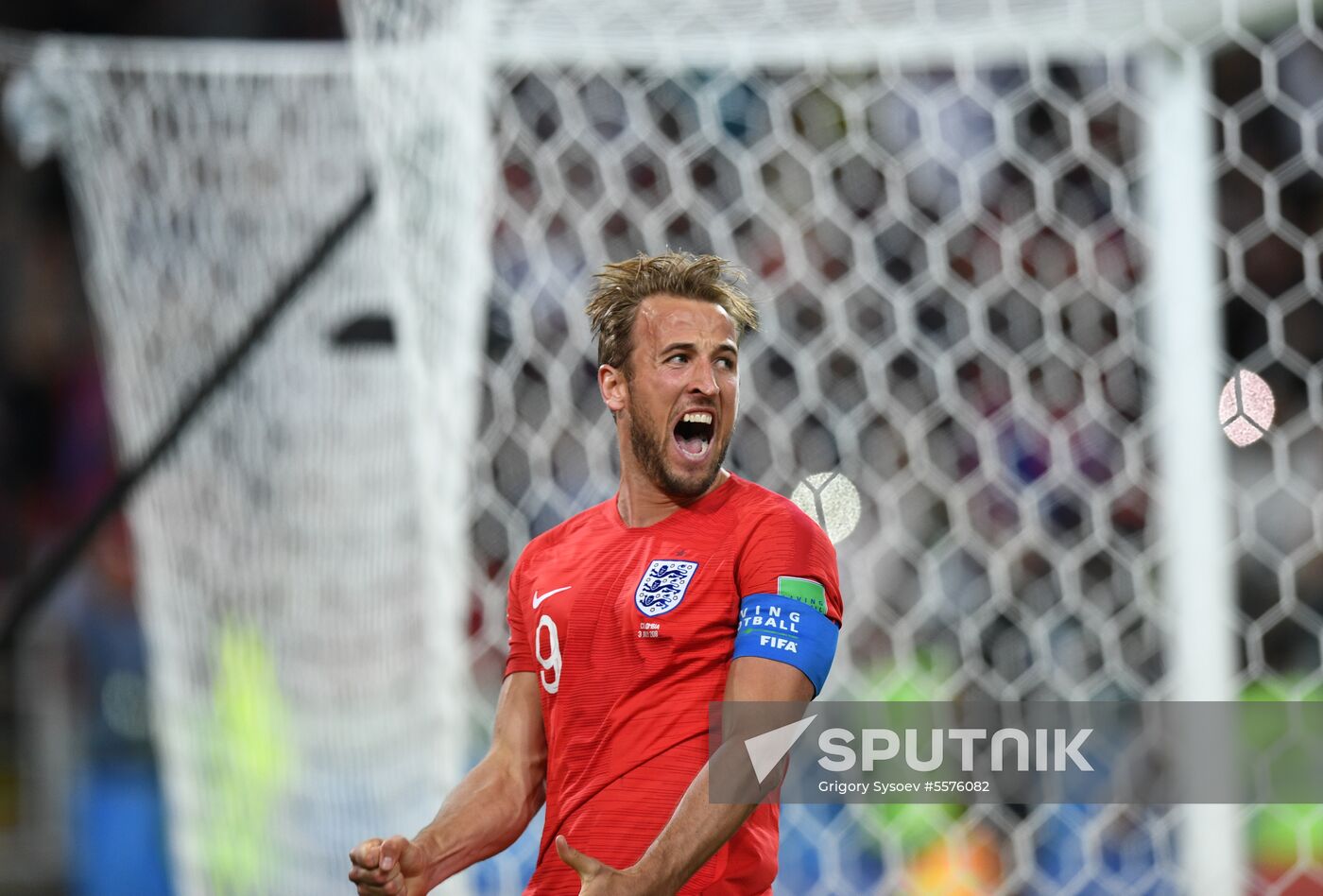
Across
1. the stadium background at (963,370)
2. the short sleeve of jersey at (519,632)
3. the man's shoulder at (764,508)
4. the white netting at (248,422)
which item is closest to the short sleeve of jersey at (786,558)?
the man's shoulder at (764,508)

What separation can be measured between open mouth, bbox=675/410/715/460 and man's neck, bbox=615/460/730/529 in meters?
0.05

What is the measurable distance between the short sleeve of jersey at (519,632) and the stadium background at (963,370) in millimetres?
1447

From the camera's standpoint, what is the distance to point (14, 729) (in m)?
5.41

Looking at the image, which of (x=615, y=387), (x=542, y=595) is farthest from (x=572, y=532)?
(x=615, y=387)

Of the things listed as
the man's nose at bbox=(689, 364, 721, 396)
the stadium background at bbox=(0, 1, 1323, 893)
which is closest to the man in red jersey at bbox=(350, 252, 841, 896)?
the man's nose at bbox=(689, 364, 721, 396)

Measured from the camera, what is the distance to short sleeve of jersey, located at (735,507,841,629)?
62.8 inches

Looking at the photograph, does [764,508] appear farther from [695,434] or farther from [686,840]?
[686,840]

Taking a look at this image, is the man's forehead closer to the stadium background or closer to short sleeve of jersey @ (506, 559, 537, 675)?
short sleeve of jersey @ (506, 559, 537, 675)

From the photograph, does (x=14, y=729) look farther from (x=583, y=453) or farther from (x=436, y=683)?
(x=436, y=683)

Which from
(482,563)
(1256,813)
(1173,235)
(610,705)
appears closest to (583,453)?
(482,563)

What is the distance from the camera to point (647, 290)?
1727 mm

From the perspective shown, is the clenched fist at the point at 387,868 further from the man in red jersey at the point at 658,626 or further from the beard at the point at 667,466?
the beard at the point at 667,466

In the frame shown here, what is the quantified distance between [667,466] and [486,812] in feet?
1.61

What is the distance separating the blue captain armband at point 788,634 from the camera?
1.54m
